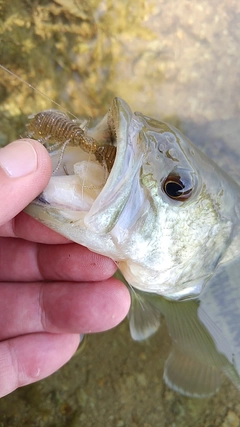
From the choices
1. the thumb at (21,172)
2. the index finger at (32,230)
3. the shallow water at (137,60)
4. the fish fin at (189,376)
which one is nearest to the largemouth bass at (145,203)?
the thumb at (21,172)

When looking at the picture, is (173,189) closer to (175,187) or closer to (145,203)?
(175,187)

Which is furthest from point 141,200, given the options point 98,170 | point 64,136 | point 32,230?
point 32,230

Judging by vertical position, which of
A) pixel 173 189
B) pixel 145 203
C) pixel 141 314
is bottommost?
pixel 141 314

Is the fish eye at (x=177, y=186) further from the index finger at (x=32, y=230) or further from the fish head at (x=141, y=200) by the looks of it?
the index finger at (x=32, y=230)

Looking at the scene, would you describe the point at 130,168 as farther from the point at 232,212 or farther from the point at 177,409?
the point at 177,409

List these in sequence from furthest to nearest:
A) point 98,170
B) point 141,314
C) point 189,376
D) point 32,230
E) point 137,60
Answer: point 137,60 → point 189,376 → point 141,314 → point 32,230 → point 98,170

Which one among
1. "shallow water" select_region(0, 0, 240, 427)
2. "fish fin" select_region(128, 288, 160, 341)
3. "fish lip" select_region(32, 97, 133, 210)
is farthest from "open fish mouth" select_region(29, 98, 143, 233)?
"shallow water" select_region(0, 0, 240, 427)

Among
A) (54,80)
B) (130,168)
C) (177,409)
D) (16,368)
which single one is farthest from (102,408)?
(54,80)
